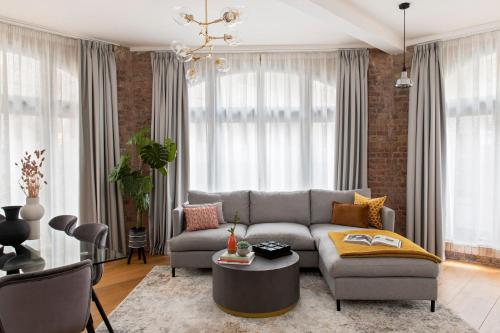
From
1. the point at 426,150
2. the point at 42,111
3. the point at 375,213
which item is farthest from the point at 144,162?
the point at 426,150

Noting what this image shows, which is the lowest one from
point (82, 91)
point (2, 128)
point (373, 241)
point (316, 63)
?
point (373, 241)

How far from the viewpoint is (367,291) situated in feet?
11.1

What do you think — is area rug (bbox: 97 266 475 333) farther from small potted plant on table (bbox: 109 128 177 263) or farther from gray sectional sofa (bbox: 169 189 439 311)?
small potted plant on table (bbox: 109 128 177 263)

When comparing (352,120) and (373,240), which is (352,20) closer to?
(352,120)

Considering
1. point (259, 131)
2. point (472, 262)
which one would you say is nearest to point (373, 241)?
point (472, 262)

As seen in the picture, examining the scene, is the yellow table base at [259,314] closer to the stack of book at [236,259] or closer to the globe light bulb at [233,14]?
the stack of book at [236,259]

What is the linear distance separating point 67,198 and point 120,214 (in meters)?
0.70

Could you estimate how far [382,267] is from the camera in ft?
11.0

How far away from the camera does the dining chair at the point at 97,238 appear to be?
9.53 feet

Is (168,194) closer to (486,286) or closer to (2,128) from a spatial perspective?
(2,128)

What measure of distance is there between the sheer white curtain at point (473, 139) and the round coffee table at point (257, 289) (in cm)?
277

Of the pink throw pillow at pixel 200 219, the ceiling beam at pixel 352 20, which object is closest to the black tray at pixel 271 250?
the pink throw pillow at pixel 200 219

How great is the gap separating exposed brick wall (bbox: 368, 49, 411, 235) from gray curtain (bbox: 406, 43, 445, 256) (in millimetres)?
246

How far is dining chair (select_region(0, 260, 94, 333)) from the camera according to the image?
1.85m
